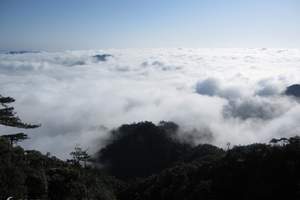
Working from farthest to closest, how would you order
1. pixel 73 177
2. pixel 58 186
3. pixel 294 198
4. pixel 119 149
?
Result: pixel 119 149 < pixel 294 198 < pixel 73 177 < pixel 58 186

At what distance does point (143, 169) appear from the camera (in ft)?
525

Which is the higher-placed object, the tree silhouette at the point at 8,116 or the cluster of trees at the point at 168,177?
the tree silhouette at the point at 8,116

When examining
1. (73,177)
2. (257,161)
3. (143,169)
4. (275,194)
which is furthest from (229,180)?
(143,169)

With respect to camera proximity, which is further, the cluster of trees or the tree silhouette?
the cluster of trees

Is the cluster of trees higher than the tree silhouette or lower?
lower

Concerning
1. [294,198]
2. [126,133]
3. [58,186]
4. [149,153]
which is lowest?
[294,198]

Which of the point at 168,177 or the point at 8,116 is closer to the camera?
the point at 8,116

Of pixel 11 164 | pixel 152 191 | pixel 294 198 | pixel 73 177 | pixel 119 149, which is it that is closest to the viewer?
pixel 11 164

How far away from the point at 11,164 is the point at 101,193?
115ft

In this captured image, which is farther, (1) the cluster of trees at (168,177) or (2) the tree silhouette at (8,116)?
(1) the cluster of trees at (168,177)

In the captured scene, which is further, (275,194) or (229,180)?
(229,180)

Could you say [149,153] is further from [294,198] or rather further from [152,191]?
[294,198]

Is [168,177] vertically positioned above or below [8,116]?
below

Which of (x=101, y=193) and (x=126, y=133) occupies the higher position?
(x=126, y=133)
